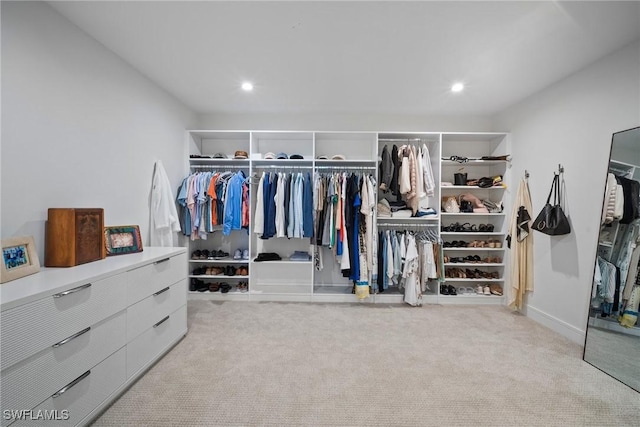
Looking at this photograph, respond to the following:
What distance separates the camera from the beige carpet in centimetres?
144

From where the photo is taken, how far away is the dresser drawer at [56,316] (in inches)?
39.7

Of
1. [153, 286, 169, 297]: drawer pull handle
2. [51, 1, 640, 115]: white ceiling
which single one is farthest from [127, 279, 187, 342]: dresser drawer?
[51, 1, 640, 115]: white ceiling

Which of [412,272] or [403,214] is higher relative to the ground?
[403,214]

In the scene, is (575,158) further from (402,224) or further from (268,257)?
(268,257)

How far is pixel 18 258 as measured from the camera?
4.46 feet

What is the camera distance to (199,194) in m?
3.06

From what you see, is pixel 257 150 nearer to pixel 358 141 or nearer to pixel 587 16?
pixel 358 141

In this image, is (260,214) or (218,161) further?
Answer: (218,161)

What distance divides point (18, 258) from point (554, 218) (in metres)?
4.04

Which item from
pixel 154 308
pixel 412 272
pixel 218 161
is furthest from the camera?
pixel 218 161

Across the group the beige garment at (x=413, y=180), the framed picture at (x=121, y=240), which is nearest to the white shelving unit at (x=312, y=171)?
the beige garment at (x=413, y=180)

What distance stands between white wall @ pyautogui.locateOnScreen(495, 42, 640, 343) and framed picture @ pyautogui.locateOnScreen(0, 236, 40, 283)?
407 centimetres

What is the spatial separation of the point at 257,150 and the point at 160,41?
1.67 meters

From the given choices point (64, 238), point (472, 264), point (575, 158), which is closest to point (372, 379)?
point (472, 264)
